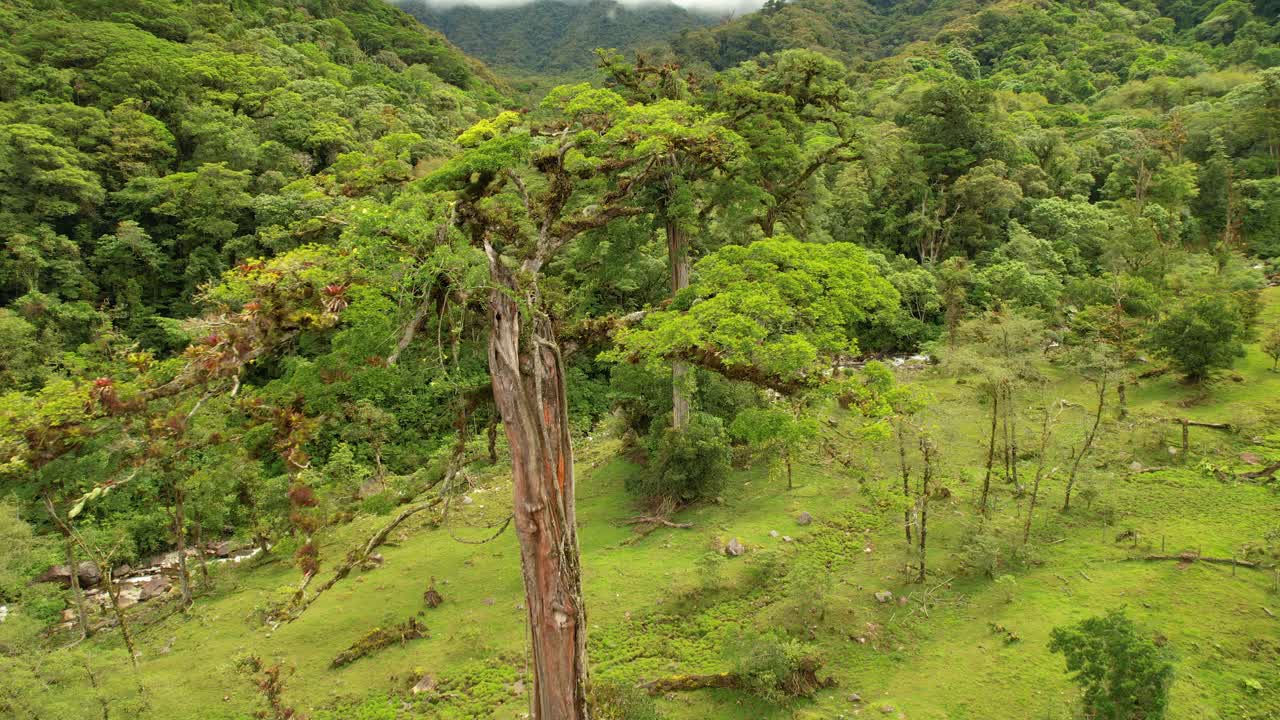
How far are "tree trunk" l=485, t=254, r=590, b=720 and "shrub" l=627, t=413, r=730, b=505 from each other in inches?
269

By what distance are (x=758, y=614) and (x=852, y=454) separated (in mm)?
5931

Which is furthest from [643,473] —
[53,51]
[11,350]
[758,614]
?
[53,51]

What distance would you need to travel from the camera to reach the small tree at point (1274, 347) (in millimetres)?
14273

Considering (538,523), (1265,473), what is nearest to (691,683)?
(538,523)

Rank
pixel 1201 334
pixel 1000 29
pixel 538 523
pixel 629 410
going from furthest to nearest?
pixel 1000 29 < pixel 629 410 < pixel 1201 334 < pixel 538 523

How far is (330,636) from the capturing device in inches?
344

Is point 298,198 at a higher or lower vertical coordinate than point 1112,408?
higher

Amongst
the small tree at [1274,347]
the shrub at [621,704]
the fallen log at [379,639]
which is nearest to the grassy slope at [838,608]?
the fallen log at [379,639]

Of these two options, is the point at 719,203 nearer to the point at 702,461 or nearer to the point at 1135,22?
the point at 702,461

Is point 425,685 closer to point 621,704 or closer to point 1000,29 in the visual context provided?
point 621,704

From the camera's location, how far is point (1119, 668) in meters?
5.38

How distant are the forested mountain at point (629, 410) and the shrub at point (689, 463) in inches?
3.4

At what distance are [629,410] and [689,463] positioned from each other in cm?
299

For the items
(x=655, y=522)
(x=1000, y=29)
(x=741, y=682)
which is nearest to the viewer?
Result: (x=741, y=682)
